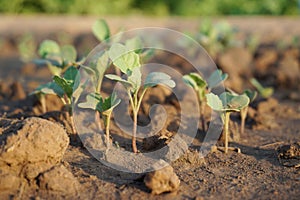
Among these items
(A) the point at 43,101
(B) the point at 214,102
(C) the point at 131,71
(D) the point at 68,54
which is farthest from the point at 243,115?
(A) the point at 43,101

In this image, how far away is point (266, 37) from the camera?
6.55 m

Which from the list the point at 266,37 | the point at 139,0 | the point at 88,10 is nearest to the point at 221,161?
the point at 266,37

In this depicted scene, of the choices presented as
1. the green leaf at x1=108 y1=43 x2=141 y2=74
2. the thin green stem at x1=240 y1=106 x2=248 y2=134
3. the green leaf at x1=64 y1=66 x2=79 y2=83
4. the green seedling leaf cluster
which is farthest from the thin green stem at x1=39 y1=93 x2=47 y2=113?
the thin green stem at x1=240 y1=106 x2=248 y2=134

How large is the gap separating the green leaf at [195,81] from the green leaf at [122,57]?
0.42 metres

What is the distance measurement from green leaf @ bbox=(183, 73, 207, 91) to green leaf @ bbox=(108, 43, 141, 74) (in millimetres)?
421

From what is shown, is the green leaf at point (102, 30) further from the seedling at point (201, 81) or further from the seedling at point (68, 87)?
the seedling at point (201, 81)

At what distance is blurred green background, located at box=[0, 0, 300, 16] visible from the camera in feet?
31.4

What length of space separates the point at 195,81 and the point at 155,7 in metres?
8.41

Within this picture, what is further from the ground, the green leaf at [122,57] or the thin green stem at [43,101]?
the green leaf at [122,57]

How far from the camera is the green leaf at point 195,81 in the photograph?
8.12 ft

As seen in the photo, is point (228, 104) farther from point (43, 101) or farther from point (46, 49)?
point (46, 49)

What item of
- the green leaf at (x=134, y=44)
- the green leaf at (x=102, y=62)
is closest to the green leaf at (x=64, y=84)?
the green leaf at (x=102, y=62)

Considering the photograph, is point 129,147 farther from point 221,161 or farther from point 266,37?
point 266,37

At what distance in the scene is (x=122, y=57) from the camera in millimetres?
2135
